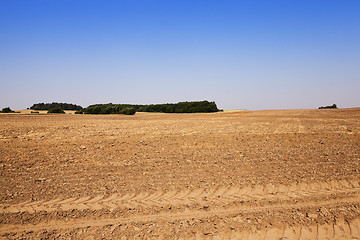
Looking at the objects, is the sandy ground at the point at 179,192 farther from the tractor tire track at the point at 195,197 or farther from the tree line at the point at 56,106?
the tree line at the point at 56,106

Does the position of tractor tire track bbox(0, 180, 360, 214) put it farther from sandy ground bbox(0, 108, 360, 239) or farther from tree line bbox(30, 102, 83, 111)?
tree line bbox(30, 102, 83, 111)

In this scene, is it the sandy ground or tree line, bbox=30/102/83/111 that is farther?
tree line, bbox=30/102/83/111

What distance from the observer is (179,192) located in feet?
16.8

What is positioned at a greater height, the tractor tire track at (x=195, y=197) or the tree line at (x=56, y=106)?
the tree line at (x=56, y=106)

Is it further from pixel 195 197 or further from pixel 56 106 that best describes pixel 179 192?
pixel 56 106

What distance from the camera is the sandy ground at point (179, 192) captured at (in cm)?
377

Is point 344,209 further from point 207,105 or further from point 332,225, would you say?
point 207,105

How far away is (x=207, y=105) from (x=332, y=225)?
148 ft

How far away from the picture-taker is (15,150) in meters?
9.05

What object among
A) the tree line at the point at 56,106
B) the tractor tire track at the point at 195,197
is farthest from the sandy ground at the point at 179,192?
the tree line at the point at 56,106

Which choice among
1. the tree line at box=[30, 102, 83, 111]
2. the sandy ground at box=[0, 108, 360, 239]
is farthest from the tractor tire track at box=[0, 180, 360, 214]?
the tree line at box=[30, 102, 83, 111]

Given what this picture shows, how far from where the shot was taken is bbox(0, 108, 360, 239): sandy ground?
377 cm

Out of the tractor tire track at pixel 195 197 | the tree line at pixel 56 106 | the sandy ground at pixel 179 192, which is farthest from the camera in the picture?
the tree line at pixel 56 106

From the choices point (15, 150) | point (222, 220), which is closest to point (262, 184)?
point (222, 220)
